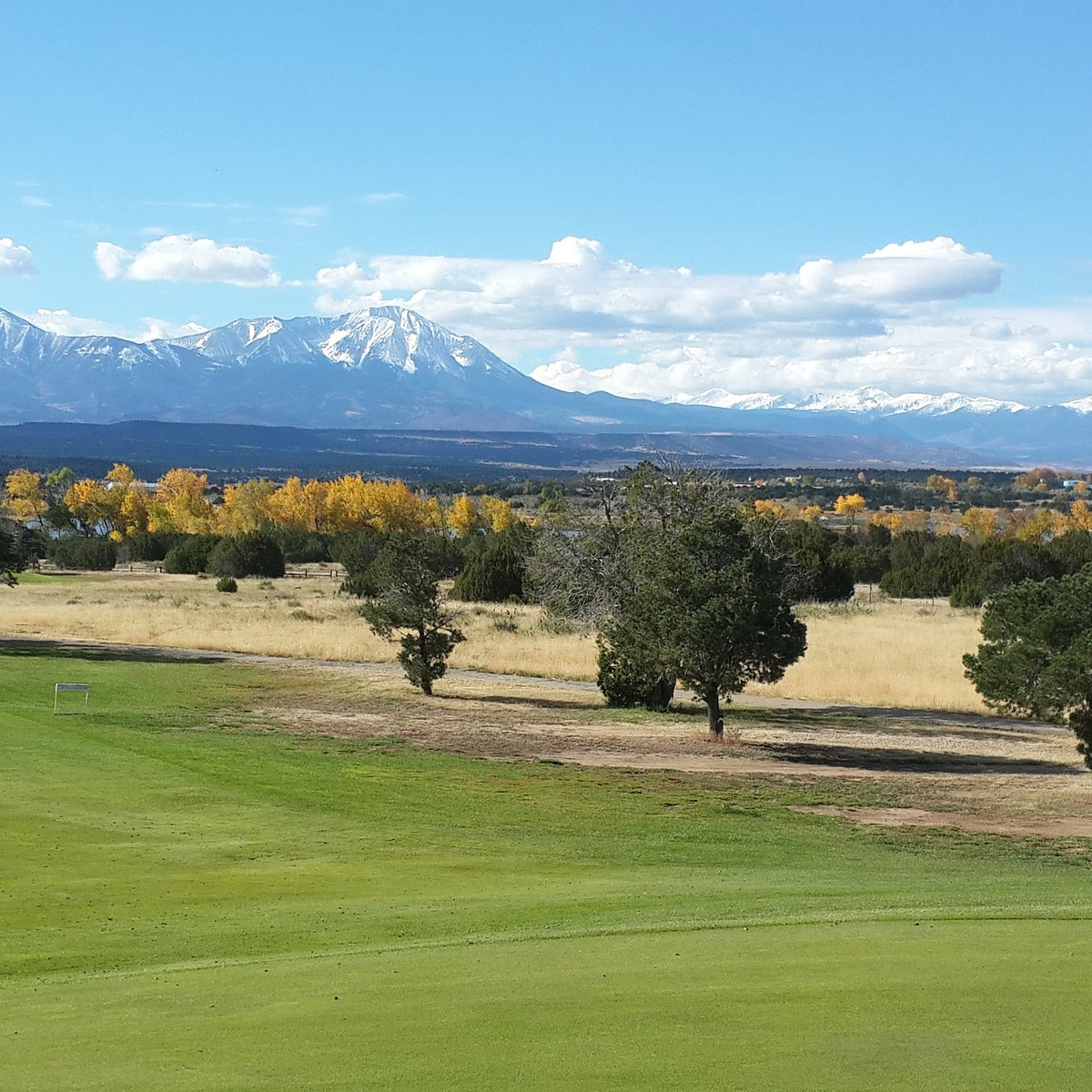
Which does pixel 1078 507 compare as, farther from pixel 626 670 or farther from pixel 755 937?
A: pixel 755 937

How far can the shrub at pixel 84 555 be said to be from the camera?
4230 inches

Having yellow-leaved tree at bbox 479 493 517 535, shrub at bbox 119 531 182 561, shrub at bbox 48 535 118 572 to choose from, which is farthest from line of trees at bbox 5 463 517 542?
shrub at bbox 48 535 118 572

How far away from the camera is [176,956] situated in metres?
11.7

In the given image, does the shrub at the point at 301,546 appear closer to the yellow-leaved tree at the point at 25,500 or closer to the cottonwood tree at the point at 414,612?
the yellow-leaved tree at the point at 25,500

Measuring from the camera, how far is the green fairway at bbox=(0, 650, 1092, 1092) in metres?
8.11

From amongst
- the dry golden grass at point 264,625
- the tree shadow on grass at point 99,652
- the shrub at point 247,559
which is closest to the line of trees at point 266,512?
the shrub at point 247,559

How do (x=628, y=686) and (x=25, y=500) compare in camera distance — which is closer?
(x=628, y=686)

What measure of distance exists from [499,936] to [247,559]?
84.8 metres

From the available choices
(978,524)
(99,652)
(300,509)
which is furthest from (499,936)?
(978,524)

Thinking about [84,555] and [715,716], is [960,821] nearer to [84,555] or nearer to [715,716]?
[715,716]

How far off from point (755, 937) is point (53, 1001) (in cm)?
574

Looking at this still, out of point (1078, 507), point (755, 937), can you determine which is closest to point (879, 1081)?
point (755, 937)

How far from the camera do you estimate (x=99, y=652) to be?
5159cm

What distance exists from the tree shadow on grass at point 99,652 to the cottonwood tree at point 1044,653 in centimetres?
2907
